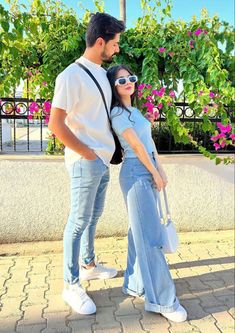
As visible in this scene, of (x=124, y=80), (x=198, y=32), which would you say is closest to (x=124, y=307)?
(x=124, y=80)

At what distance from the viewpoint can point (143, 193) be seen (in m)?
2.44

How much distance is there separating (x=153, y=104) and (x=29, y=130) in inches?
52.0

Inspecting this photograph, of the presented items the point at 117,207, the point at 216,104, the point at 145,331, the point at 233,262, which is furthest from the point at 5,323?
the point at 216,104

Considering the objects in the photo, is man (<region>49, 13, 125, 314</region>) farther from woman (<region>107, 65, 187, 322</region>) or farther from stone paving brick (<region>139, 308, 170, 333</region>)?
stone paving brick (<region>139, 308, 170, 333</region>)

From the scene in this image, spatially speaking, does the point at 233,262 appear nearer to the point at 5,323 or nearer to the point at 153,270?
the point at 153,270

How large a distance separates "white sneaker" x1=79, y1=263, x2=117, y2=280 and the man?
40 centimetres

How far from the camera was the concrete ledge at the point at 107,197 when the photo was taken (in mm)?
3785

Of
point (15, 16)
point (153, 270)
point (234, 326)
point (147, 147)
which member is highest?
point (15, 16)

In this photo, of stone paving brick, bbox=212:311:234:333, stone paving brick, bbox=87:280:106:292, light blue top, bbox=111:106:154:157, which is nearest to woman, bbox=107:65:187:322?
light blue top, bbox=111:106:154:157

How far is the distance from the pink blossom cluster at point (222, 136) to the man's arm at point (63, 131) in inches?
78.6

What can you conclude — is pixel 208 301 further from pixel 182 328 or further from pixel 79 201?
pixel 79 201

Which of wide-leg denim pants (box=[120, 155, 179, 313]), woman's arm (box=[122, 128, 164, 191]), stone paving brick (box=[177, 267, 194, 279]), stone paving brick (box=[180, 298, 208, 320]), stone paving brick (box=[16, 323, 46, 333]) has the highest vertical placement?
woman's arm (box=[122, 128, 164, 191])

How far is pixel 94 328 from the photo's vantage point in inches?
95.7

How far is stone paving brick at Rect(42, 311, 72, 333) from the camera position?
2.41 meters
